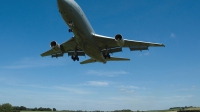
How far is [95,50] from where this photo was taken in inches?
1048

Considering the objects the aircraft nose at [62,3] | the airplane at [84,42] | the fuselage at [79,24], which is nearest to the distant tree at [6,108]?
the airplane at [84,42]

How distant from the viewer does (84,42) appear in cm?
2495

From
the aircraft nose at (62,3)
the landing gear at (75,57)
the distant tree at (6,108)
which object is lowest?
the distant tree at (6,108)

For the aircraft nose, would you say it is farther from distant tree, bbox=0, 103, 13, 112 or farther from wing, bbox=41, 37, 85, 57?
distant tree, bbox=0, 103, 13, 112

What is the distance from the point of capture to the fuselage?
68.5 feet

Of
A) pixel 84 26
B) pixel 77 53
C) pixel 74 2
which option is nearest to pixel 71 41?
pixel 77 53

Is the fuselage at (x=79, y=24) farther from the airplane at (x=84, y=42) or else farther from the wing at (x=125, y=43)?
the wing at (x=125, y=43)

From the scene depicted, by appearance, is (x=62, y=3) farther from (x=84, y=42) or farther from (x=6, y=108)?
(x=6, y=108)

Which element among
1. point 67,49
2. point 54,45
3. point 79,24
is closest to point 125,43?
point 79,24

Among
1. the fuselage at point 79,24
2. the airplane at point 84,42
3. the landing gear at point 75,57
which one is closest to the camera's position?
the fuselage at point 79,24

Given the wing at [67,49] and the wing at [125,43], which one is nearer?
the wing at [125,43]

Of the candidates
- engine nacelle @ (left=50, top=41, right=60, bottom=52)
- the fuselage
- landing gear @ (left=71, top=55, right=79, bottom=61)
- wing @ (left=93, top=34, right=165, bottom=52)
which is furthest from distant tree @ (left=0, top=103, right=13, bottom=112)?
the fuselage

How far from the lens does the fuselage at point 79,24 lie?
20.9 metres

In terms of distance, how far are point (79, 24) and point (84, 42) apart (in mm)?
2772
